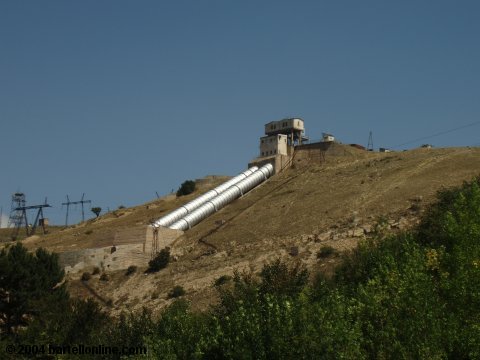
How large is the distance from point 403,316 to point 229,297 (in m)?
7.61

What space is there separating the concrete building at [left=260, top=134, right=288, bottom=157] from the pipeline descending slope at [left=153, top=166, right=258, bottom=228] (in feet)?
6.62

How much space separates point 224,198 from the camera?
202ft

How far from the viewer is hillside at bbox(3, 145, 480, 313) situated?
44.7 meters

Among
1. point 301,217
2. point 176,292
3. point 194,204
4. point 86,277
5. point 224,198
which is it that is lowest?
point 176,292

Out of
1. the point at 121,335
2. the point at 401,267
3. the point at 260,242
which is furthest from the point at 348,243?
the point at 121,335

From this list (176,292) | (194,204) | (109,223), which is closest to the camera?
(176,292)

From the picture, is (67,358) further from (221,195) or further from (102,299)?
(221,195)

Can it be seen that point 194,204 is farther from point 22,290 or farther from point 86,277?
point 22,290

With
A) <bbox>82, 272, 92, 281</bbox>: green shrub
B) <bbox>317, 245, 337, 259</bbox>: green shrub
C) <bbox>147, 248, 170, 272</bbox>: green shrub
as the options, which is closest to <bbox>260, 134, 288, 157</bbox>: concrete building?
<bbox>147, 248, 170, 272</bbox>: green shrub

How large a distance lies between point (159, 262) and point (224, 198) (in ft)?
46.0

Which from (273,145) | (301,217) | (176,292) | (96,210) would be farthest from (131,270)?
(96,210)

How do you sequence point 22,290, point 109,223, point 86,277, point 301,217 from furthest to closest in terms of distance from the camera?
point 109,223, point 301,217, point 86,277, point 22,290

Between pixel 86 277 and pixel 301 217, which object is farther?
pixel 301 217

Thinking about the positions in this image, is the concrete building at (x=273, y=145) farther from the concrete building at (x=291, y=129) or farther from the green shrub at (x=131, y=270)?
the green shrub at (x=131, y=270)
